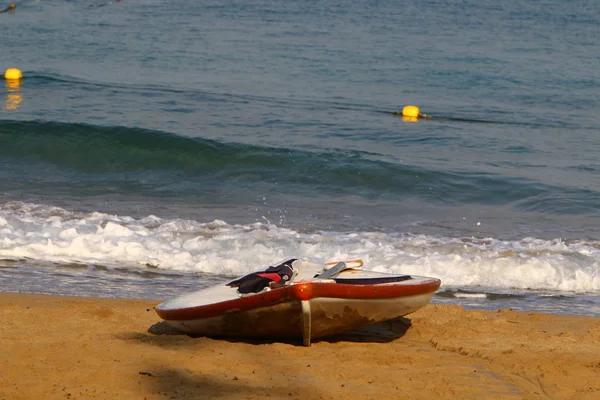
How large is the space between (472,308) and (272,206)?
185 inches

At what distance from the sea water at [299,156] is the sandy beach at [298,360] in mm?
1227

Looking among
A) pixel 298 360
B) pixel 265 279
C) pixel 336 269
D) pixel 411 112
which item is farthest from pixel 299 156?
pixel 298 360

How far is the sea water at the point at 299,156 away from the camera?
341 inches

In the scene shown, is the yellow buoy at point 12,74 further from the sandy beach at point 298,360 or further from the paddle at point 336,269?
the paddle at point 336,269

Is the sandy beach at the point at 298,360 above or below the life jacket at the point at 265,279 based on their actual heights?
below

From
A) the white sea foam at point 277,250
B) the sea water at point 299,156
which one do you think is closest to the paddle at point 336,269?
the sea water at point 299,156

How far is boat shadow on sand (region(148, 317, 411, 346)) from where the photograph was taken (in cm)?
564

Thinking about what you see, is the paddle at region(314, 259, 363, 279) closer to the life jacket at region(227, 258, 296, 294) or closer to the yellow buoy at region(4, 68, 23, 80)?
the life jacket at region(227, 258, 296, 294)

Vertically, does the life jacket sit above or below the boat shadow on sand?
above

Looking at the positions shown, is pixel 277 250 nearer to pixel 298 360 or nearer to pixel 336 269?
pixel 336 269

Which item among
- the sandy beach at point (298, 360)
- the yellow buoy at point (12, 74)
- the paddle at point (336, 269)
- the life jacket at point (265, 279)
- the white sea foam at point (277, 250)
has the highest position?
the life jacket at point (265, 279)

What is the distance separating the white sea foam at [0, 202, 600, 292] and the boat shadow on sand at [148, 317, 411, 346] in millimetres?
2248

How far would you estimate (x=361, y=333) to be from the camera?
596 cm

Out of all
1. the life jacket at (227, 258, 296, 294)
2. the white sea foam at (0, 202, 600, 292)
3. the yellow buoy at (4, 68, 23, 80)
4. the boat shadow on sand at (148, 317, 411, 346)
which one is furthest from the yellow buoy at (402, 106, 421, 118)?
the life jacket at (227, 258, 296, 294)
